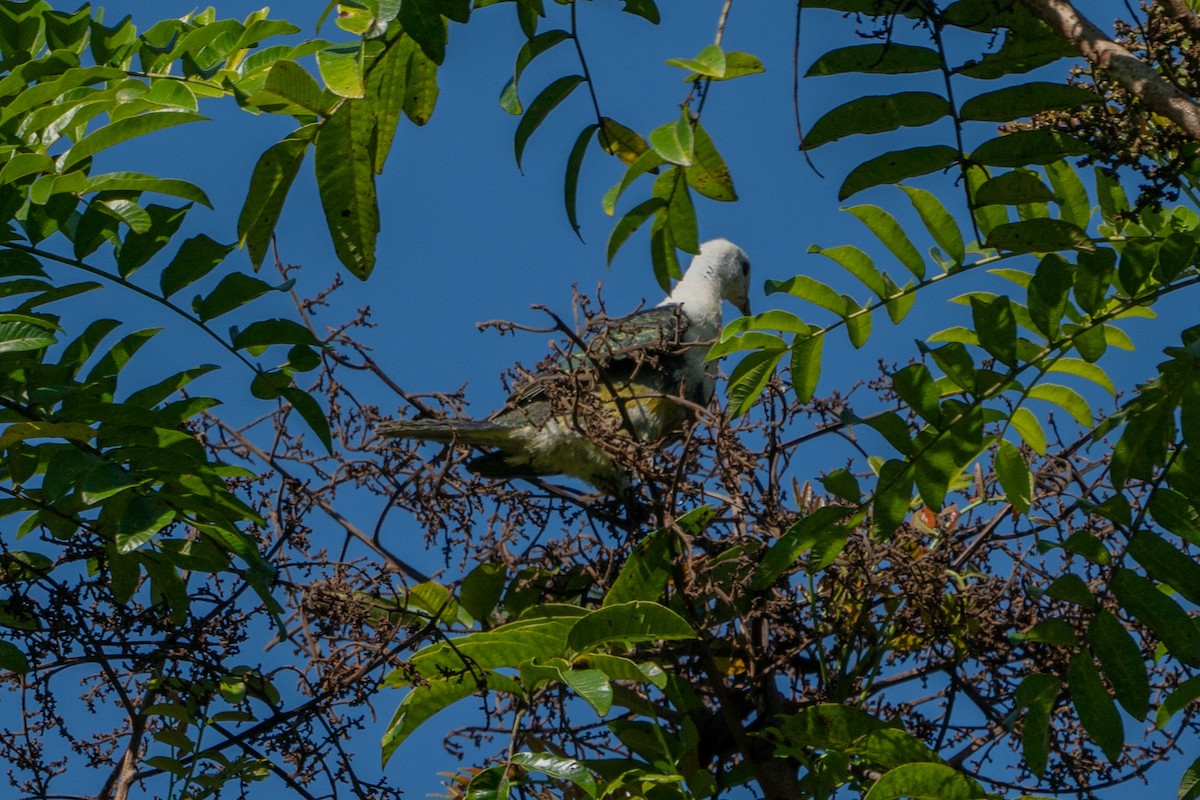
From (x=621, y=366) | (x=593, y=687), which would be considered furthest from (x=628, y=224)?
(x=621, y=366)

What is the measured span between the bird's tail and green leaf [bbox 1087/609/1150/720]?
183cm

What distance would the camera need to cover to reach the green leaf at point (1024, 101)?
8.31 ft

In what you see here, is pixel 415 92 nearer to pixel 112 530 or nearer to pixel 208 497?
pixel 208 497

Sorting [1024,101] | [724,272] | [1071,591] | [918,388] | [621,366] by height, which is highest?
[724,272]

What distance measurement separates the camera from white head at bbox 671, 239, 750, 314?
6348mm

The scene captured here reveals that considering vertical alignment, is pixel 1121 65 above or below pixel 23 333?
below

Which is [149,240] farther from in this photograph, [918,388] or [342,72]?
[918,388]

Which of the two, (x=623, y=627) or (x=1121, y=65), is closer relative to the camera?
(x=1121, y=65)

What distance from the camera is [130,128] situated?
2.52m

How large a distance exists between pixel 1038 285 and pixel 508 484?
1.87 meters

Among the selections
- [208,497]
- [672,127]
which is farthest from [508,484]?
[672,127]

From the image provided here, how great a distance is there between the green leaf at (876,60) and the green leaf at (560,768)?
138 centimetres

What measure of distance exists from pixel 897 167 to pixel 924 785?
3.95 feet

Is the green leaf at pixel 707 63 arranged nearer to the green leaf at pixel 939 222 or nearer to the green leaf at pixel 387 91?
the green leaf at pixel 387 91
